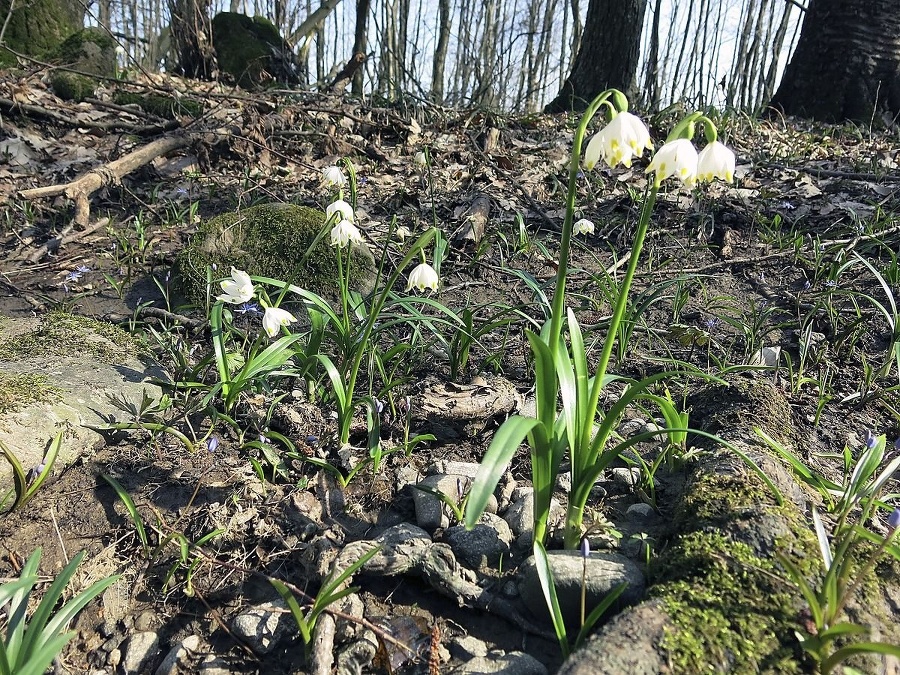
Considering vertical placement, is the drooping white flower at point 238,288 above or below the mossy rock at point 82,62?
below

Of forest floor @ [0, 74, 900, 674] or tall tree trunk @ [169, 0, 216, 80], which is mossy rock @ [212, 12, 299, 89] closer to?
Result: tall tree trunk @ [169, 0, 216, 80]

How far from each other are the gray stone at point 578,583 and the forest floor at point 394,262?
7 centimetres

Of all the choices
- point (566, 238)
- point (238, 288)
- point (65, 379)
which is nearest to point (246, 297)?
point (238, 288)

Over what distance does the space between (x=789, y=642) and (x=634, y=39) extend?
7185mm

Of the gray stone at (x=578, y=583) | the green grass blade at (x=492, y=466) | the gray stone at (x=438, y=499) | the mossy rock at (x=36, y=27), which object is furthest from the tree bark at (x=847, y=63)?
the mossy rock at (x=36, y=27)

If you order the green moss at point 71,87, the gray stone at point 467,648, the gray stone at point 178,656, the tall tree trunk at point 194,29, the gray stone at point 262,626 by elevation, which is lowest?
the gray stone at point 178,656

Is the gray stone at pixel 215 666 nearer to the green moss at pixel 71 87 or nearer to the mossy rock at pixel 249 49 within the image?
the green moss at pixel 71 87

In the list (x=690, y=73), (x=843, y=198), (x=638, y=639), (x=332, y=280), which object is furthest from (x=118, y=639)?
(x=690, y=73)

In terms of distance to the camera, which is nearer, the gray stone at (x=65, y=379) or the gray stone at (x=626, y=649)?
the gray stone at (x=626, y=649)

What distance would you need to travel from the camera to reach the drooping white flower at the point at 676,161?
136 centimetres

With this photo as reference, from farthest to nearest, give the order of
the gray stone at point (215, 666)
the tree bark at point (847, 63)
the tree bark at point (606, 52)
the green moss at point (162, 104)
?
1. the tree bark at point (606, 52)
2. the tree bark at point (847, 63)
3. the green moss at point (162, 104)
4. the gray stone at point (215, 666)

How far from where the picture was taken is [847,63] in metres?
6.53

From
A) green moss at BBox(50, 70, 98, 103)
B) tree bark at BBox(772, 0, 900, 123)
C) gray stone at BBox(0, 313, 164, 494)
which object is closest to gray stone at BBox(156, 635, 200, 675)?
gray stone at BBox(0, 313, 164, 494)

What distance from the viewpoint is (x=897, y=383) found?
251 centimetres
